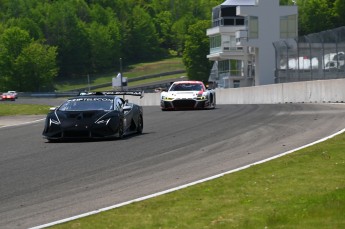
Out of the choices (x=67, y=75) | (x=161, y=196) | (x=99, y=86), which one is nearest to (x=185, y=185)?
(x=161, y=196)

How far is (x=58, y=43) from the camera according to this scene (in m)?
183

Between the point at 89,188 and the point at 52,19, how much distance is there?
175135mm

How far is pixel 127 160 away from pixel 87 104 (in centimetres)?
640

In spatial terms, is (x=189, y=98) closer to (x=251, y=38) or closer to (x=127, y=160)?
(x=127, y=160)

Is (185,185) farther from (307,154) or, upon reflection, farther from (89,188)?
(307,154)

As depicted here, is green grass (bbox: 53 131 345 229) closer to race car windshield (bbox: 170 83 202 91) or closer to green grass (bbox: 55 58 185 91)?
race car windshield (bbox: 170 83 202 91)

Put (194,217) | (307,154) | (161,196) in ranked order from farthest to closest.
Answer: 1. (307,154)
2. (161,196)
3. (194,217)

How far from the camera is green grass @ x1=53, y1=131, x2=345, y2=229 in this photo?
1030cm

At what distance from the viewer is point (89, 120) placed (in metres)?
23.0

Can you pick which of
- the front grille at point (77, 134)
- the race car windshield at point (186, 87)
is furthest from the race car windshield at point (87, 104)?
the race car windshield at point (186, 87)

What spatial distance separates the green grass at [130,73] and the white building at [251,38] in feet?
184

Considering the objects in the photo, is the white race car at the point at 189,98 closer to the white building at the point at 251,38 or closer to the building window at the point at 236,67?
the white building at the point at 251,38

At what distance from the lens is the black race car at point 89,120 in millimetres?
22828

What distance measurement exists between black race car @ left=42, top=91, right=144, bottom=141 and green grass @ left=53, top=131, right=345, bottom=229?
A: 28.0ft
